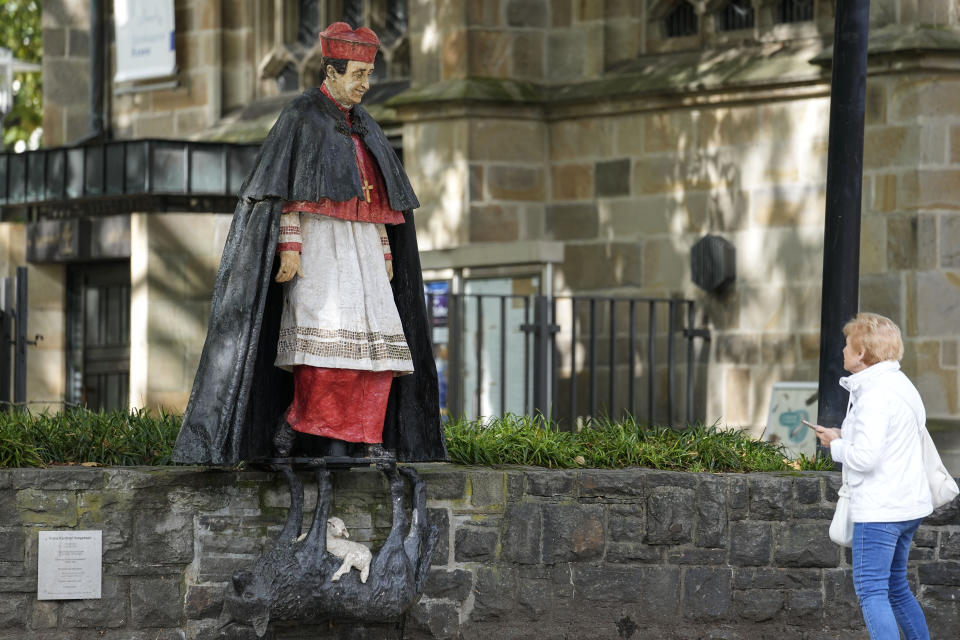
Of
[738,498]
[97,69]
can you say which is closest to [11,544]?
[738,498]

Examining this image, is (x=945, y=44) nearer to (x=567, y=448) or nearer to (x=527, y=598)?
(x=567, y=448)

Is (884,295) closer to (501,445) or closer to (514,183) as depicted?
(514,183)

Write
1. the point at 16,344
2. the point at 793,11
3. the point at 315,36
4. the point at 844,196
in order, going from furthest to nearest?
the point at 315,36 → the point at 793,11 → the point at 16,344 → the point at 844,196

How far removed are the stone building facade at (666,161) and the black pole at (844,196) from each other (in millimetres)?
2608

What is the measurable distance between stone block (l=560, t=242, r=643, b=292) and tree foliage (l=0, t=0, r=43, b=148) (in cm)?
1343

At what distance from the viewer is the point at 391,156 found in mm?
7762

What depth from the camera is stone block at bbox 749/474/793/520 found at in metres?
8.37

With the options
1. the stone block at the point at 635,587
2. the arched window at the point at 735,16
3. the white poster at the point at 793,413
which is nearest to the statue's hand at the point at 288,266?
the stone block at the point at 635,587

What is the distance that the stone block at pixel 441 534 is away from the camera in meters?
8.00

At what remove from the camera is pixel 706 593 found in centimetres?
832

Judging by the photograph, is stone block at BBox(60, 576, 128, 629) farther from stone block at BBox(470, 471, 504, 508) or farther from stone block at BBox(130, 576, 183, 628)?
stone block at BBox(470, 471, 504, 508)

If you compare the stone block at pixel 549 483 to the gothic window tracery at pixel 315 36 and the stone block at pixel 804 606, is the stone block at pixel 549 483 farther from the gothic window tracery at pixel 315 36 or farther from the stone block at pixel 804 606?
the gothic window tracery at pixel 315 36

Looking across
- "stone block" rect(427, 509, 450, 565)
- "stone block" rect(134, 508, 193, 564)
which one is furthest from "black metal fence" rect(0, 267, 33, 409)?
"stone block" rect(427, 509, 450, 565)

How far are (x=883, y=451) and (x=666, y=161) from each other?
602 cm
